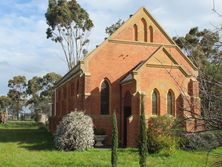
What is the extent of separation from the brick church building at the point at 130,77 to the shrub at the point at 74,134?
10.3 feet

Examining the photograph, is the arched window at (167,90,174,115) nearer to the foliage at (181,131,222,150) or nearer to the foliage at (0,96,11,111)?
the foliage at (181,131,222,150)

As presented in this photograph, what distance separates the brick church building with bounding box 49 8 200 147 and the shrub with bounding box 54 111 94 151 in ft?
10.3

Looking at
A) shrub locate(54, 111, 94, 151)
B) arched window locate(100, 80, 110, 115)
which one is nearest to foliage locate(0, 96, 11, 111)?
arched window locate(100, 80, 110, 115)

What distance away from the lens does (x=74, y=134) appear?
25062mm

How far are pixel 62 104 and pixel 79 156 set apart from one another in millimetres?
23006

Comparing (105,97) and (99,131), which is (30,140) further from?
(105,97)

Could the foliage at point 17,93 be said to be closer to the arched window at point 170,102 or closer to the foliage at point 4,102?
the foliage at point 4,102

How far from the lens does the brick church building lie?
1097 inches

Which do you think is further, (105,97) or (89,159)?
(105,97)

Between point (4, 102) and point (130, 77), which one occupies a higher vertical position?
point (4, 102)

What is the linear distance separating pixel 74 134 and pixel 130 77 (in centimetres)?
690

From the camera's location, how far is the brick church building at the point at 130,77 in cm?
2788

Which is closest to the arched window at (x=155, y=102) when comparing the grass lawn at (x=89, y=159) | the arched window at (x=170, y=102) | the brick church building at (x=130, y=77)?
the brick church building at (x=130, y=77)

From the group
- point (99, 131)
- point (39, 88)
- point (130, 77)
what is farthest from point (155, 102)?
point (39, 88)
